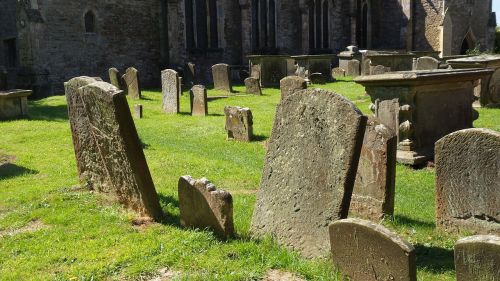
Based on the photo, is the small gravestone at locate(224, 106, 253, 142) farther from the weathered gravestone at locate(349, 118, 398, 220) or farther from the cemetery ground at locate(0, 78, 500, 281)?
the weathered gravestone at locate(349, 118, 398, 220)

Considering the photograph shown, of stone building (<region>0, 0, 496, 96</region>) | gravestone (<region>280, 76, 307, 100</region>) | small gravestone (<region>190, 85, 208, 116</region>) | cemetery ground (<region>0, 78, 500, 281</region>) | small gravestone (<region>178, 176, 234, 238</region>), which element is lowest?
cemetery ground (<region>0, 78, 500, 281</region>)

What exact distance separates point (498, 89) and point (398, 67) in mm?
8118

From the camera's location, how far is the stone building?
2062 centimetres

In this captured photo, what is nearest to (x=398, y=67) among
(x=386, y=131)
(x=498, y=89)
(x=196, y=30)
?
(x=498, y=89)

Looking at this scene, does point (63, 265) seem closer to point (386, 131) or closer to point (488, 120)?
point (386, 131)

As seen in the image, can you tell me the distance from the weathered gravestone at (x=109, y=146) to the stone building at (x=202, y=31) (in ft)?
47.5

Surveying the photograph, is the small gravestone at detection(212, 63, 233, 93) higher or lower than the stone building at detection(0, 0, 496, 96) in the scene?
lower

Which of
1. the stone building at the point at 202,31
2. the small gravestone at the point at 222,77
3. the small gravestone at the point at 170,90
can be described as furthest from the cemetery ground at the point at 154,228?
the stone building at the point at 202,31

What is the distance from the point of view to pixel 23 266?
450 centimetres

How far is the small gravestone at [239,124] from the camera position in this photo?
10.7 m

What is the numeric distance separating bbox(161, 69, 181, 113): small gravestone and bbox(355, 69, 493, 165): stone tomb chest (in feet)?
24.0

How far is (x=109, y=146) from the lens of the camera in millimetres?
5859

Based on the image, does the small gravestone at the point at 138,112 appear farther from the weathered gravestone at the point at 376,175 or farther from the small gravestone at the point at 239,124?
the weathered gravestone at the point at 376,175

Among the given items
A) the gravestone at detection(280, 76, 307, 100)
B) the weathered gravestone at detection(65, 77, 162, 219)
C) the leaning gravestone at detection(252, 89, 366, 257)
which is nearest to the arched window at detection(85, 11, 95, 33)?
the gravestone at detection(280, 76, 307, 100)
